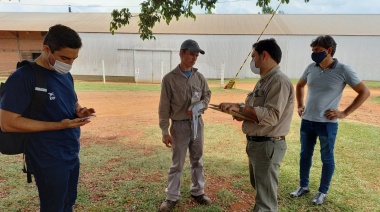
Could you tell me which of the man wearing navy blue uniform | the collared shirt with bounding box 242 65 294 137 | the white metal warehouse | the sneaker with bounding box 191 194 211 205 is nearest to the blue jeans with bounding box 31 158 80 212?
the man wearing navy blue uniform

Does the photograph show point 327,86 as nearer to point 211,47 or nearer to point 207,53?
point 207,53

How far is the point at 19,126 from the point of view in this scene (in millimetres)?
1906

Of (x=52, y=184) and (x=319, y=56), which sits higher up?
(x=319, y=56)

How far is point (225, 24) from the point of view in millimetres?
27031

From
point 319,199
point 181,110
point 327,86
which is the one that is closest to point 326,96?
point 327,86

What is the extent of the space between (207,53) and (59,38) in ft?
75.4

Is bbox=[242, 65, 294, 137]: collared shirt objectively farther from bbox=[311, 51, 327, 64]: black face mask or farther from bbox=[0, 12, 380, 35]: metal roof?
bbox=[0, 12, 380, 35]: metal roof

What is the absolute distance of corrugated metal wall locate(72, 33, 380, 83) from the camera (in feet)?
77.9

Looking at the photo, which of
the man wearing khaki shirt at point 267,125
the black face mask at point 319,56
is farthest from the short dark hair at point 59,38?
the black face mask at point 319,56

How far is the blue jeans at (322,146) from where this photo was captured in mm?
3461

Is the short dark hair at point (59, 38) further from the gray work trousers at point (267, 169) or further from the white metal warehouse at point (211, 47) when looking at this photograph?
the white metal warehouse at point (211, 47)

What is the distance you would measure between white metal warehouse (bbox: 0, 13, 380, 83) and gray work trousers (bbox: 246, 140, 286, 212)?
20.5 meters

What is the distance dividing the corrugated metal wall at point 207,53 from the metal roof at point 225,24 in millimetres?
718

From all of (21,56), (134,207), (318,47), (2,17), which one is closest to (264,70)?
(318,47)
